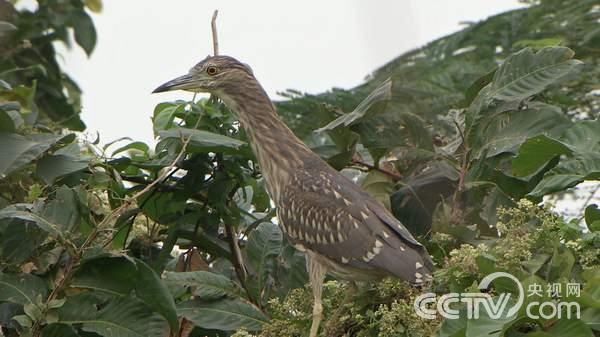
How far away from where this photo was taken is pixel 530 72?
547 centimetres

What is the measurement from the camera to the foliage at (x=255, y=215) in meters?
4.49

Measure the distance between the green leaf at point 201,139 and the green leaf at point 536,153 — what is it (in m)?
1.20

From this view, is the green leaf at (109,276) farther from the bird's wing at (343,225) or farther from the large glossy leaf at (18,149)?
the bird's wing at (343,225)

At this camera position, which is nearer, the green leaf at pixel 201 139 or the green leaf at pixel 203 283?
the green leaf at pixel 203 283

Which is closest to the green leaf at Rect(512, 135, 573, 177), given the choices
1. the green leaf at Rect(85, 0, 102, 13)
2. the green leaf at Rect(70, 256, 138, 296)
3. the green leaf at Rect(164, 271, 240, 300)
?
the green leaf at Rect(164, 271, 240, 300)

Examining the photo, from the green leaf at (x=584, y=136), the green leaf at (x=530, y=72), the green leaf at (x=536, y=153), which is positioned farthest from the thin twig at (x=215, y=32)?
the green leaf at (x=584, y=136)

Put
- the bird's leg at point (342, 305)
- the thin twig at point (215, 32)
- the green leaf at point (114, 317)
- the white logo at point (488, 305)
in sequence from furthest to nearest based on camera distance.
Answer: the thin twig at point (215, 32)
the green leaf at point (114, 317)
the bird's leg at point (342, 305)
the white logo at point (488, 305)

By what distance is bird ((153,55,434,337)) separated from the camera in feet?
17.0

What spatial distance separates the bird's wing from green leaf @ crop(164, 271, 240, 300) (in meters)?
0.48

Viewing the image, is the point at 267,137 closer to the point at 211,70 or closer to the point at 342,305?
the point at 211,70

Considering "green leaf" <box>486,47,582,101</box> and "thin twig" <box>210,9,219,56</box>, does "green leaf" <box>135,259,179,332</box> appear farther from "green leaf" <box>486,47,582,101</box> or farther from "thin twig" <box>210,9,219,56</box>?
"green leaf" <box>486,47,582,101</box>

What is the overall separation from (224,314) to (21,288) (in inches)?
32.3

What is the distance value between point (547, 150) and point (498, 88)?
20.9 inches

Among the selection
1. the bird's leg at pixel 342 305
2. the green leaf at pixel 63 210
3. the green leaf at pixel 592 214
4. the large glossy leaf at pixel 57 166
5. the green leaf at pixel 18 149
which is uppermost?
the green leaf at pixel 18 149
